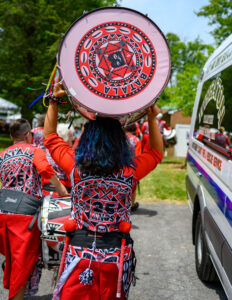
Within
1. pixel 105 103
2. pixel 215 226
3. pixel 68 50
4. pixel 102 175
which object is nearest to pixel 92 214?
pixel 102 175

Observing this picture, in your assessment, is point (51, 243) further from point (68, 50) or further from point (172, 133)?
point (172, 133)

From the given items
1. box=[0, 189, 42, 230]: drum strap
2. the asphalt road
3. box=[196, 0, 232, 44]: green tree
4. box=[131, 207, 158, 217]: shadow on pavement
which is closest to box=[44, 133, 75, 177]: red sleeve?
box=[0, 189, 42, 230]: drum strap

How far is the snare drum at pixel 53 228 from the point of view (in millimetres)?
2648

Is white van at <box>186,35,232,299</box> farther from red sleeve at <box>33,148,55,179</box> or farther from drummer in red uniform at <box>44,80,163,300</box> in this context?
red sleeve at <box>33,148,55,179</box>

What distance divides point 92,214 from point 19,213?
1182 millimetres

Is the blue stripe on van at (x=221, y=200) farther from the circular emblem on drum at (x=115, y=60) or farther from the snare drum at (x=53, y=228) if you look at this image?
the circular emblem on drum at (x=115, y=60)

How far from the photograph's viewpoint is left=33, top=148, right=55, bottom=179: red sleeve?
2779 millimetres

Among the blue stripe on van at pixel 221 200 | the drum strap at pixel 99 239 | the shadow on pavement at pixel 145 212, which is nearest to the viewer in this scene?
the drum strap at pixel 99 239

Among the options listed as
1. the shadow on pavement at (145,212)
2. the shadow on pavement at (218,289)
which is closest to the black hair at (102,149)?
the shadow on pavement at (218,289)

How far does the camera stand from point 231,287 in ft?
8.03

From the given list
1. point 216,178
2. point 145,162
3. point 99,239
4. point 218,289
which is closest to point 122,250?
point 99,239

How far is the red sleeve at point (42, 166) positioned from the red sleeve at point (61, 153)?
79cm

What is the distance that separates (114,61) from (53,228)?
1458mm

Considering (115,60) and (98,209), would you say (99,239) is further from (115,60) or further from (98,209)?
(115,60)
